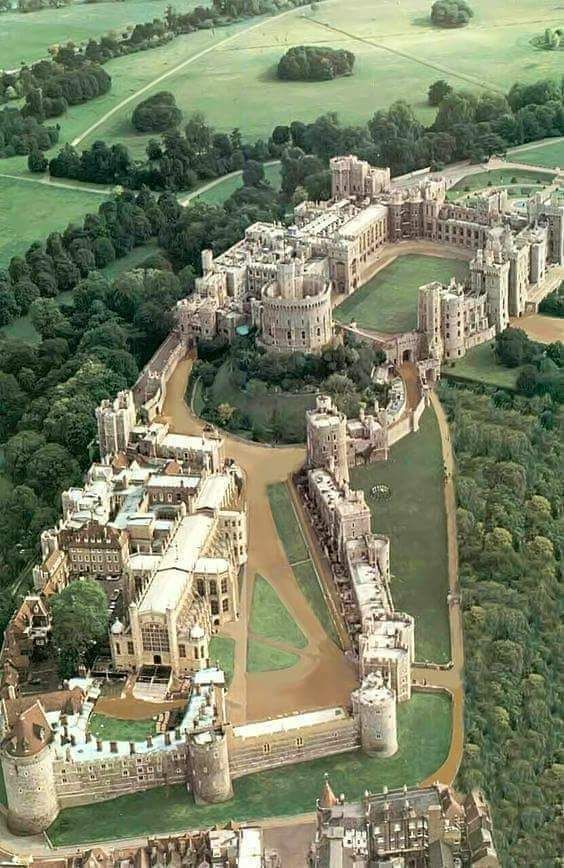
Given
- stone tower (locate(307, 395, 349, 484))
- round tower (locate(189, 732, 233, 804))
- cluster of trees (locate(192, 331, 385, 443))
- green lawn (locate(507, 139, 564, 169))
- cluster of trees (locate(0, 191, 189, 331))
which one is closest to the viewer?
round tower (locate(189, 732, 233, 804))

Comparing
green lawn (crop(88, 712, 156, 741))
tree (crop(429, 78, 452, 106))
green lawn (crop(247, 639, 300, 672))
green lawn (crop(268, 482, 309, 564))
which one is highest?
tree (crop(429, 78, 452, 106))

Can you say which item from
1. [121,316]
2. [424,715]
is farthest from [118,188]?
[424,715]

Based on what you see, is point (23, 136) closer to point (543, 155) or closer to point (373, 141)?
point (373, 141)

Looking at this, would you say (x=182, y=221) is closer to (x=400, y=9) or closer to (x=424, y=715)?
(x=400, y=9)

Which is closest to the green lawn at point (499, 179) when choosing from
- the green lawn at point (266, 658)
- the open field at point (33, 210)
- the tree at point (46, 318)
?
the tree at point (46, 318)

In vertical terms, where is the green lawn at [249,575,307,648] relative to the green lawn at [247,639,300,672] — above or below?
above

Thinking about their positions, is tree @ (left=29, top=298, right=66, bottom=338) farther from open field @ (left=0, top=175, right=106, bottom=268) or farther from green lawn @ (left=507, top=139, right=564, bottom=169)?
green lawn @ (left=507, top=139, right=564, bottom=169)

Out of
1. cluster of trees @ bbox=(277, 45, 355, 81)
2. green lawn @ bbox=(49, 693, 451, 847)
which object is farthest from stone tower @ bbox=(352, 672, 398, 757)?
cluster of trees @ bbox=(277, 45, 355, 81)
